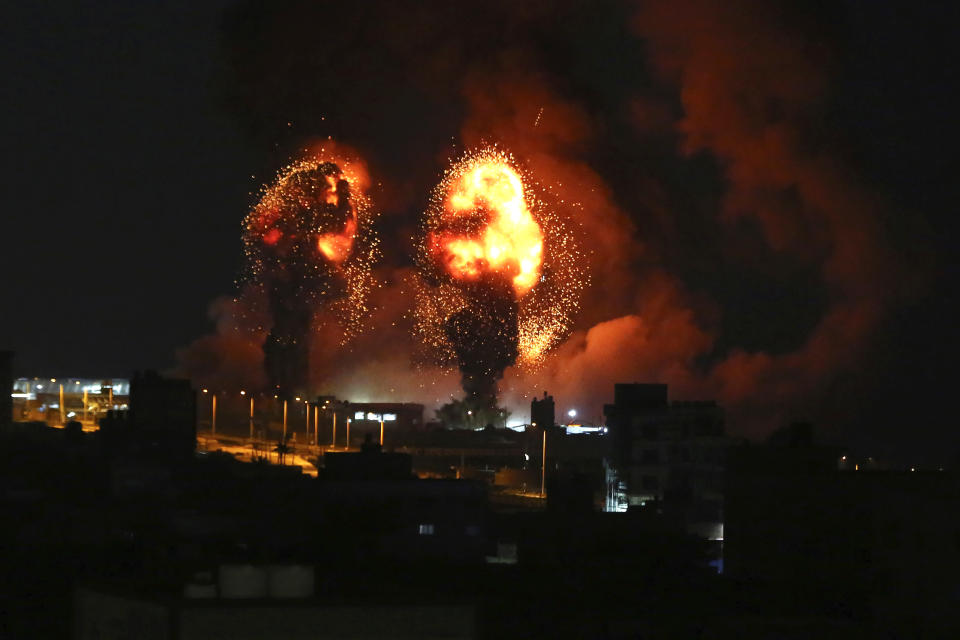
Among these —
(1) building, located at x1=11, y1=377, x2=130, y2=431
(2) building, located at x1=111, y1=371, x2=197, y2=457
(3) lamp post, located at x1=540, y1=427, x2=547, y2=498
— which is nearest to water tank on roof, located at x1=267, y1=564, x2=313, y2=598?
(2) building, located at x1=111, y1=371, x2=197, y2=457

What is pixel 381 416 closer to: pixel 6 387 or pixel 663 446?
pixel 6 387

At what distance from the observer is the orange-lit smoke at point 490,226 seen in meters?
83.2

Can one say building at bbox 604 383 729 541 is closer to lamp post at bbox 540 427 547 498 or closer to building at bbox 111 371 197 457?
lamp post at bbox 540 427 547 498

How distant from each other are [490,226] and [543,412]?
32.2ft

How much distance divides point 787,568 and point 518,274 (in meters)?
50.0

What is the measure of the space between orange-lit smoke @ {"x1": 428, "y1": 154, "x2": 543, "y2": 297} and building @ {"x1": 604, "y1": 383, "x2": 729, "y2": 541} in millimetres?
13844

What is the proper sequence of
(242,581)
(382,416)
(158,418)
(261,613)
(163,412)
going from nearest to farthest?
(261,613), (242,581), (158,418), (163,412), (382,416)

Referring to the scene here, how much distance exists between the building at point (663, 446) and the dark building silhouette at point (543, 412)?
15.9 metres

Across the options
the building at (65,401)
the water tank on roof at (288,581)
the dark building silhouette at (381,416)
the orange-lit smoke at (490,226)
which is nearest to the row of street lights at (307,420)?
the dark building silhouette at (381,416)

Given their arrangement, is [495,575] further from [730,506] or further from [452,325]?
[452,325]

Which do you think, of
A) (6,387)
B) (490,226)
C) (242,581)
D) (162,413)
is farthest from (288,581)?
(490,226)

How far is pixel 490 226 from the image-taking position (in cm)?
8338

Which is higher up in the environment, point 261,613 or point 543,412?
point 543,412

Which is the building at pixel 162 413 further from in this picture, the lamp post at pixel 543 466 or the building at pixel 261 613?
the building at pixel 261 613
